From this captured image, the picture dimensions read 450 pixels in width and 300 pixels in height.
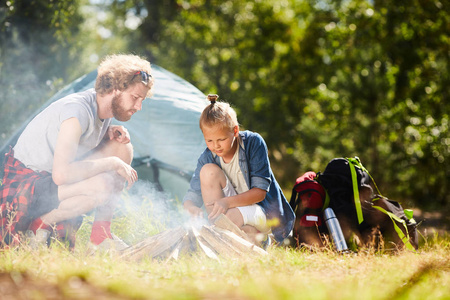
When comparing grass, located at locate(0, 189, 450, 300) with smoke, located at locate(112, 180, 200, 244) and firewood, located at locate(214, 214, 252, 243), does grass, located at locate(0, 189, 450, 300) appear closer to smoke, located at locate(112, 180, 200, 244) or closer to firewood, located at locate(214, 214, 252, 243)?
firewood, located at locate(214, 214, 252, 243)

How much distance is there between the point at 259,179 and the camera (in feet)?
10.3

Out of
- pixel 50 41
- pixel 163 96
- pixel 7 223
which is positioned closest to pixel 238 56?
pixel 50 41

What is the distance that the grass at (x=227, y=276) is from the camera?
69.2 inches

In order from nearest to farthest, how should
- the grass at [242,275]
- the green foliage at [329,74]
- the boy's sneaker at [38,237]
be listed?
the grass at [242,275] < the boy's sneaker at [38,237] < the green foliage at [329,74]

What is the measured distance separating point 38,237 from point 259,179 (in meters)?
1.35

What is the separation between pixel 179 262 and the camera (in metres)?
2.60

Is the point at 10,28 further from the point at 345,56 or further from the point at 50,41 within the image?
the point at 345,56

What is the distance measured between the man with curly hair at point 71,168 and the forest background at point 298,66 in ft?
6.51

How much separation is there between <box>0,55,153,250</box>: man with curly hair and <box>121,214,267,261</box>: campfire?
0.28 meters

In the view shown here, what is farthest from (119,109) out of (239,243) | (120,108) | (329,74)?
(329,74)

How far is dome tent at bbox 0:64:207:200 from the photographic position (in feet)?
13.3

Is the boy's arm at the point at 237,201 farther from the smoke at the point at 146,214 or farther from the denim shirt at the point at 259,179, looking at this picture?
the smoke at the point at 146,214

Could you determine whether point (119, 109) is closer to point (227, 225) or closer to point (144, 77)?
point (144, 77)

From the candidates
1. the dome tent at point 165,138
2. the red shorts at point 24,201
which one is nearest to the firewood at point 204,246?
the red shorts at point 24,201
